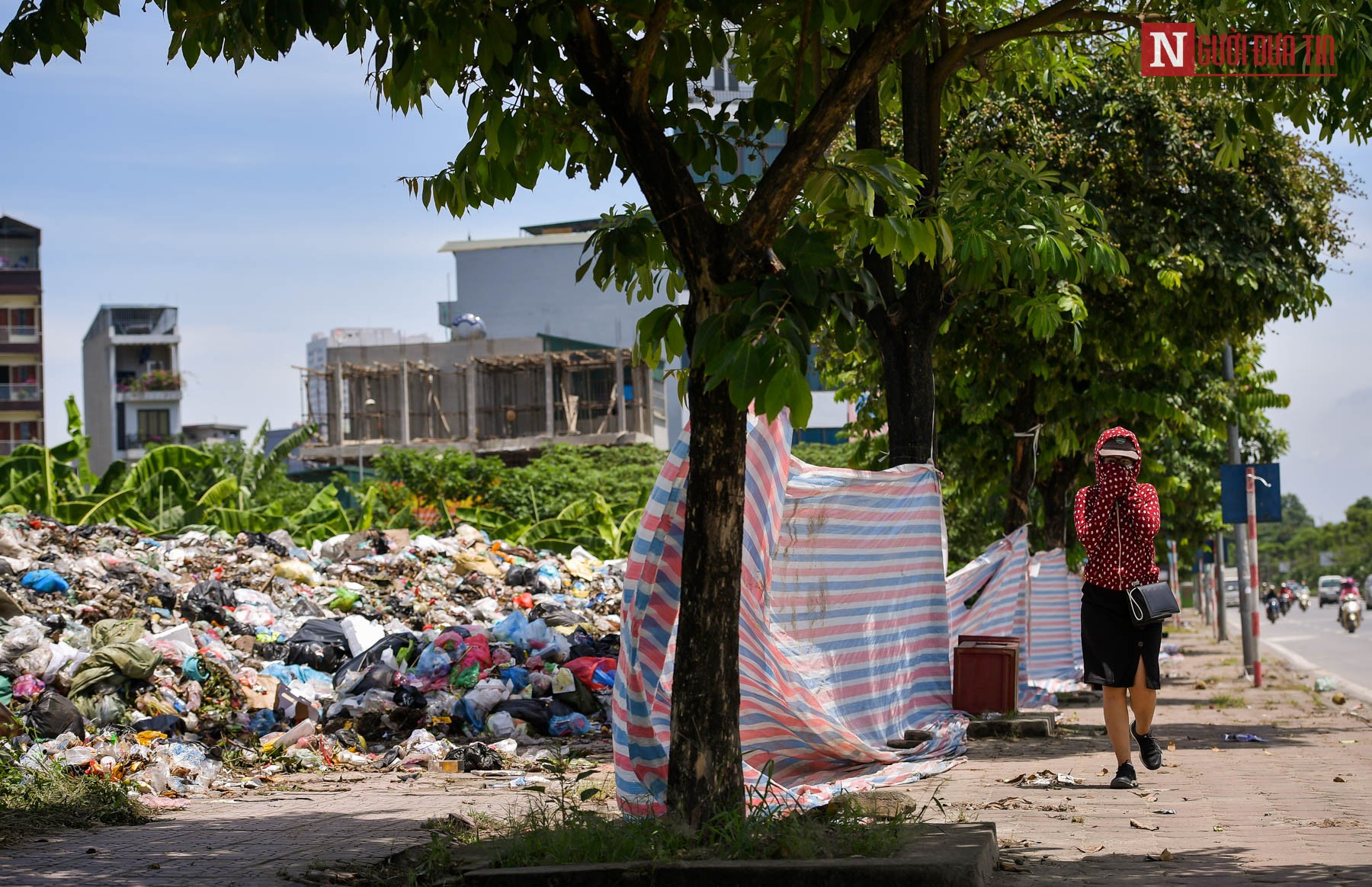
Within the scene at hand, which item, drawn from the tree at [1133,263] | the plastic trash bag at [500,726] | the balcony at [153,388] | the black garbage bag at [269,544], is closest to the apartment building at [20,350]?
the balcony at [153,388]

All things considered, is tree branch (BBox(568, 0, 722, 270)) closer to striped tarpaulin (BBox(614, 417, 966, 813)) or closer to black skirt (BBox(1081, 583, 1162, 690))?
striped tarpaulin (BBox(614, 417, 966, 813))

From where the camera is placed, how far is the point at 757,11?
663 cm

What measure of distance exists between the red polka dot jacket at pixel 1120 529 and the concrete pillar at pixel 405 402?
58.1 meters

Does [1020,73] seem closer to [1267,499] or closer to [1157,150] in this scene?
[1157,150]

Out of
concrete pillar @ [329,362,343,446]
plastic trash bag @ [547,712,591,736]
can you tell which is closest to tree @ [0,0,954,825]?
plastic trash bag @ [547,712,591,736]

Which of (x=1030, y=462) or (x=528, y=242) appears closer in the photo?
(x=1030, y=462)

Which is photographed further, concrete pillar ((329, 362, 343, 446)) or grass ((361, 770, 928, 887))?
concrete pillar ((329, 362, 343, 446))

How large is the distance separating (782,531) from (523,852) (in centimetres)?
406

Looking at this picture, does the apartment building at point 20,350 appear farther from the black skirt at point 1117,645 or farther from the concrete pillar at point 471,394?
the black skirt at point 1117,645

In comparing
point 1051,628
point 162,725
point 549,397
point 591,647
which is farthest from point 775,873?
point 549,397

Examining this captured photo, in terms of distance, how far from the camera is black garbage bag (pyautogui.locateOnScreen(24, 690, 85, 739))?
1077cm

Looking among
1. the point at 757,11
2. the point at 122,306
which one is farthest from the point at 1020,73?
the point at 122,306

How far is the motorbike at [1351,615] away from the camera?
4019 cm

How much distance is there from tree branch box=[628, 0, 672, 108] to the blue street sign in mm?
13135
